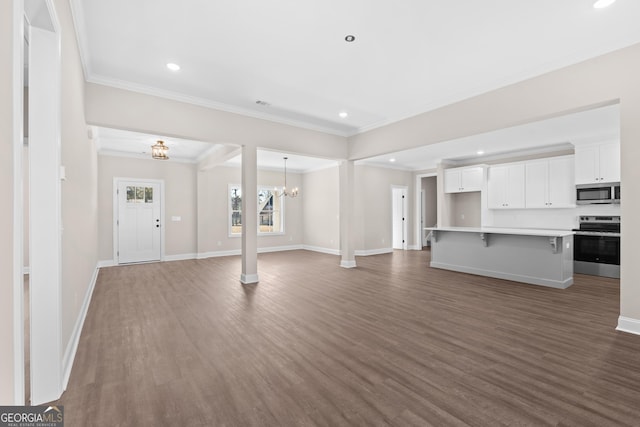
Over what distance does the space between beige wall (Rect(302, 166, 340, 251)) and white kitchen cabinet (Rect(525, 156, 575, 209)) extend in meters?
4.92

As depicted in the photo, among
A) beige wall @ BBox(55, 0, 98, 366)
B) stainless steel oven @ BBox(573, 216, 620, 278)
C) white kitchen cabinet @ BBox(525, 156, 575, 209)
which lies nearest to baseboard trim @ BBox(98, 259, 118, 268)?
beige wall @ BBox(55, 0, 98, 366)

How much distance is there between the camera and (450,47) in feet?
10.3

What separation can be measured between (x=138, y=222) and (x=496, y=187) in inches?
368

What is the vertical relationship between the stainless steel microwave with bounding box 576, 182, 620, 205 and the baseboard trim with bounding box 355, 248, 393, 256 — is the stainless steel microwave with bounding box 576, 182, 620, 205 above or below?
above

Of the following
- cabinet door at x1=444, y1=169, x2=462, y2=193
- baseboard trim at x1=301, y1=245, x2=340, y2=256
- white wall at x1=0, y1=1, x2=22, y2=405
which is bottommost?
baseboard trim at x1=301, y1=245, x2=340, y2=256

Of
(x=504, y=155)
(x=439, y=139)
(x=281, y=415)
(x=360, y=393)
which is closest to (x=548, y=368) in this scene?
(x=360, y=393)

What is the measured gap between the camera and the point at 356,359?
2.48 meters

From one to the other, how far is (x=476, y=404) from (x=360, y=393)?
745mm

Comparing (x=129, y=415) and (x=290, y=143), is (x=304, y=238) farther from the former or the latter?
(x=129, y=415)

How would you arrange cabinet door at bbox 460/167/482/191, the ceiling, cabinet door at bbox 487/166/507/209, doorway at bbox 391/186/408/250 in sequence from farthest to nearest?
doorway at bbox 391/186/408/250
cabinet door at bbox 460/167/482/191
cabinet door at bbox 487/166/507/209
the ceiling

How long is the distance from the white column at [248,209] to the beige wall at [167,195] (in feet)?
12.2

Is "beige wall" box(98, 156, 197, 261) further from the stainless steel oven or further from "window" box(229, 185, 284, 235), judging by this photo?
the stainless steel oven

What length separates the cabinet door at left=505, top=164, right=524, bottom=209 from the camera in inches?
284

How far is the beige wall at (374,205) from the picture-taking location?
870 cm
